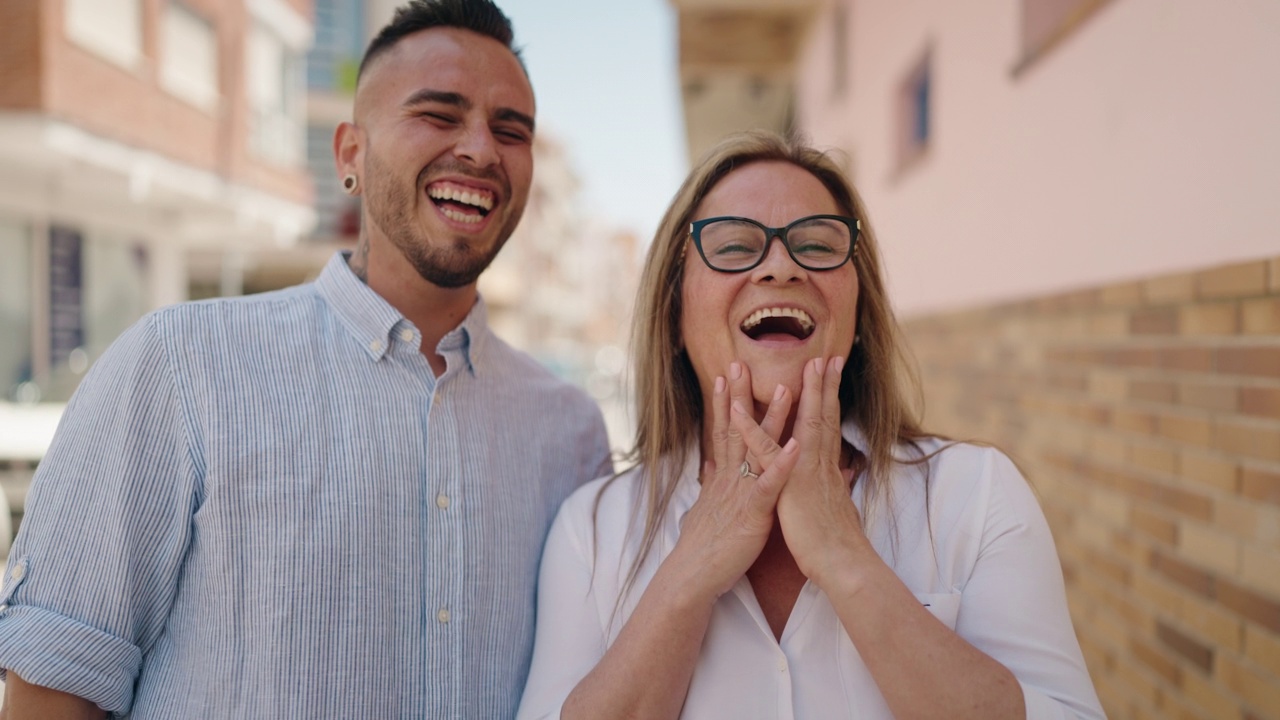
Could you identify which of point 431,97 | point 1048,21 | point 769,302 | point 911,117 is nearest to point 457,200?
point 431,97

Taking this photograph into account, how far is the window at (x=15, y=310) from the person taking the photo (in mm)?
12430

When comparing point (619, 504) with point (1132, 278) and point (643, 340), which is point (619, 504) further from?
point (1132, 278)

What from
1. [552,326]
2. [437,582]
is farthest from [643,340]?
[552,326]

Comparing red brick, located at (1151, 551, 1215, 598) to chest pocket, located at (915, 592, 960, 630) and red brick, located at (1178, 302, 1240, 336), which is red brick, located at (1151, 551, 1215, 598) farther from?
chest pocket, located at (915, 592, 960, 630)

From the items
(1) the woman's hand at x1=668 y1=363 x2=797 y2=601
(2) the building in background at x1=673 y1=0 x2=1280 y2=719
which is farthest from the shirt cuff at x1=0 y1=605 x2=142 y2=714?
(2) the building in background at x1=673 y1=0 x2=1280 y2=719

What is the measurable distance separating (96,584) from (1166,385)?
9.25ft

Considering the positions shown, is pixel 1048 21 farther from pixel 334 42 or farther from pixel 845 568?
pixel 334 42

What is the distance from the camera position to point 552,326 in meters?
65.8

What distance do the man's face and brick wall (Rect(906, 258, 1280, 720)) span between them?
74.9 inches

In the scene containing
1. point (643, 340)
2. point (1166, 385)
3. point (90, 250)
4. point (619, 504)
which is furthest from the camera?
point (90, 250)

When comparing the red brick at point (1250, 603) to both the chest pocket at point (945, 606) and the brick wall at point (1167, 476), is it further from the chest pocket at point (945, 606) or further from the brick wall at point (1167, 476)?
the chest pocket at point (945, 606)

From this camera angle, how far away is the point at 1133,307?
2.90 metres

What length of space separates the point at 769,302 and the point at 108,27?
14.1m

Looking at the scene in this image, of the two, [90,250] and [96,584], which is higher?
[90,250]
